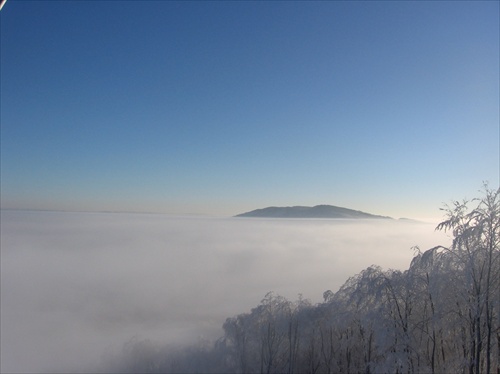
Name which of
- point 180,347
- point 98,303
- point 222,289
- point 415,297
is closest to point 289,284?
point 222,289

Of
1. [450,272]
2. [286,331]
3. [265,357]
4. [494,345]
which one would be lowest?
[265,357]

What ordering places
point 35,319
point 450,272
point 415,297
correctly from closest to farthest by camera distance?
point 450,272, point 415,297, point 35,319

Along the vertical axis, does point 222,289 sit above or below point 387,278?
below

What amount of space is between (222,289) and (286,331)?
Answer: 14676cm

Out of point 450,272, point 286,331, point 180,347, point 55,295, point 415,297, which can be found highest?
point 450,272

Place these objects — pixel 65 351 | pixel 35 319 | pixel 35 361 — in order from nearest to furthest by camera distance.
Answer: pixel 35 361
pixel 65 351
pixel 35 319

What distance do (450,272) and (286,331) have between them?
2119cm

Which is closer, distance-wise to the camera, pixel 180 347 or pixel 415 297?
pixel 415 297

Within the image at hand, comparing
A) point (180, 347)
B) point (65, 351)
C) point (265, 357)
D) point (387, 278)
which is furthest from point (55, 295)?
point (387, 278)

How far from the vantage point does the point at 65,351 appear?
311 ft

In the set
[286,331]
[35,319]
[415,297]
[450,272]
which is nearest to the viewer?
[450,272]

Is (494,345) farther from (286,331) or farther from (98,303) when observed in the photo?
(98,303)

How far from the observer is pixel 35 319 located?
14088cm

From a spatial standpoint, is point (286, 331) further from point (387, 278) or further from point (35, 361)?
point (35, 361)
